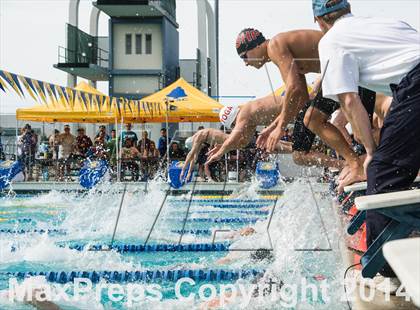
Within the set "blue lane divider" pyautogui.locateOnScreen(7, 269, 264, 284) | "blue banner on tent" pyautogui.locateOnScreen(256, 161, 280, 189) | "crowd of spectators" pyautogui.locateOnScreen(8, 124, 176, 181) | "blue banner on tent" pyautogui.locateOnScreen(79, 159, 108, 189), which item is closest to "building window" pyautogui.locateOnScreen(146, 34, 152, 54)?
A: "crowd of spectators" pyautogui.locateOnScreen(8, 124, 176, 181)

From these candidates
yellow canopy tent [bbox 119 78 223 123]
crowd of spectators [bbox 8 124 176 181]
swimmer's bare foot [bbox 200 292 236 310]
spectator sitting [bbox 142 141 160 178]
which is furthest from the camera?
yellow canopy tent [bbox 119 78 223 123]

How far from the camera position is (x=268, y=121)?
5289 millimetres

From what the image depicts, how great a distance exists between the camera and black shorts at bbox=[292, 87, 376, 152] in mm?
3225

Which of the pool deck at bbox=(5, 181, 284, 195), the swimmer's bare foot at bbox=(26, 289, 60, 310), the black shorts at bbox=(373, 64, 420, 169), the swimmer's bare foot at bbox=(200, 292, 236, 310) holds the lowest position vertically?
the pool deck at bbox=(5, 181, 284, 195)

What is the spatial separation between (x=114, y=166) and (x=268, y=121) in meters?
7.79

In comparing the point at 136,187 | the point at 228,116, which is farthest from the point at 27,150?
the point at 228,116

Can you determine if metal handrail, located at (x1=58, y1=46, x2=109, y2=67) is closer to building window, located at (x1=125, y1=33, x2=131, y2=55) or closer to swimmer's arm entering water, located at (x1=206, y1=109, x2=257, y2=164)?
building window, located at (x1=125, y1=33, x2=131, y2=55)

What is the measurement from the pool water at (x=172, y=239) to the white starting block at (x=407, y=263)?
149 cm

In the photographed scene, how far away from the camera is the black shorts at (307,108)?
322cm

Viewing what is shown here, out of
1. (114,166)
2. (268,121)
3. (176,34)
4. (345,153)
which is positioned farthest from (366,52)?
(176,34)

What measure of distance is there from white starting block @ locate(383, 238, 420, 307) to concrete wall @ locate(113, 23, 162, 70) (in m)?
22.5

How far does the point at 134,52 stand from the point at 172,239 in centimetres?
1837

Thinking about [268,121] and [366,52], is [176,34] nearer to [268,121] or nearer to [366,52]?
[268,121]

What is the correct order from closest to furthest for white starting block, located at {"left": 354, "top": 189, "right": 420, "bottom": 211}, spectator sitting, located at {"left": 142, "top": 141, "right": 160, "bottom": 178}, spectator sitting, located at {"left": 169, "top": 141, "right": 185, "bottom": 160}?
white starting block, located at {"left": 354, "top": 189, "right": 420, "bottom": 211} < spectator sitting, located at {"left": 142, "top": 141, "right": 160, "bottom": 178} < spectator sitting, located at {"left": 169, "top": 141, "right": 185, "bottom": 160}
